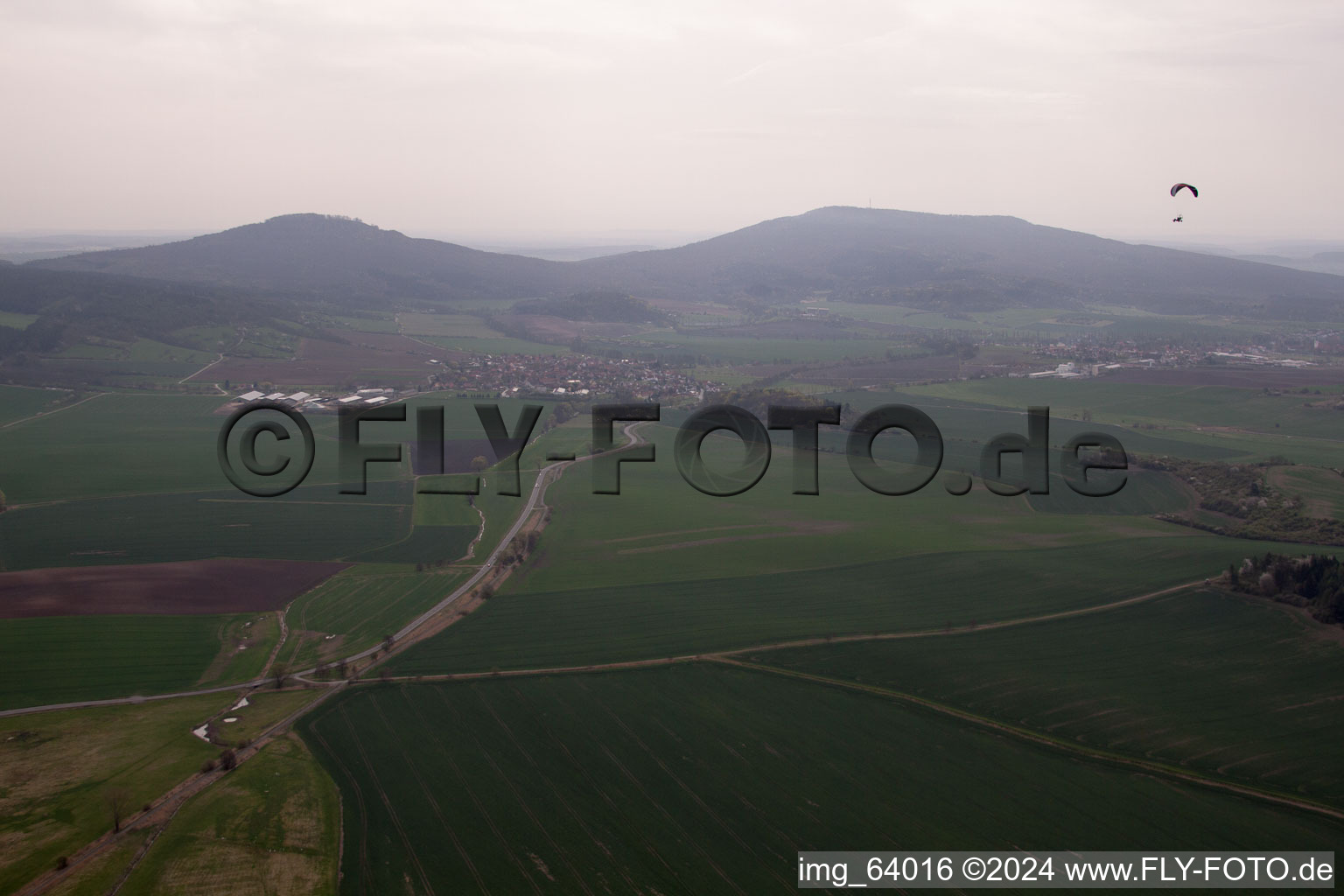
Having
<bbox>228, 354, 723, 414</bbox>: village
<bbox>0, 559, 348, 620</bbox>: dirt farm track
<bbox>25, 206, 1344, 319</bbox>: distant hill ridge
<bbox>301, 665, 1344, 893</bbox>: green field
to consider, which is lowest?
<bbox>301, 665, 1344, 893</bbox>: green field

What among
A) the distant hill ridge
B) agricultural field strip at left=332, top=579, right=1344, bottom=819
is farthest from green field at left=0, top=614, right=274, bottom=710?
the distant hill ridge

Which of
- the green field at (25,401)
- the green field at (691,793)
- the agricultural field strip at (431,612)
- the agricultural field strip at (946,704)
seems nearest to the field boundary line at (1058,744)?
the agricultural field strip at (946,704)

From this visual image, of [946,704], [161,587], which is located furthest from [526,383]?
[946,704]

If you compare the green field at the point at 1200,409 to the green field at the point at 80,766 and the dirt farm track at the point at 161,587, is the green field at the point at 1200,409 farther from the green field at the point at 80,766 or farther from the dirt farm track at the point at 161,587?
the green field at the point at 80,766

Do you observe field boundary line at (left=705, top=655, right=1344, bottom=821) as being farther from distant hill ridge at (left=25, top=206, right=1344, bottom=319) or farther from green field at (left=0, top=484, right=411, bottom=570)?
distant hill ridge at (left=25, top=206, right=1344, bottom=319)

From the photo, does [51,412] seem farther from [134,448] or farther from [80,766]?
[80,766]
